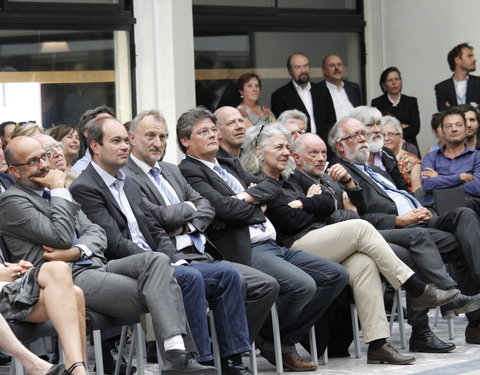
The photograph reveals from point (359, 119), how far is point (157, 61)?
8.53 ft

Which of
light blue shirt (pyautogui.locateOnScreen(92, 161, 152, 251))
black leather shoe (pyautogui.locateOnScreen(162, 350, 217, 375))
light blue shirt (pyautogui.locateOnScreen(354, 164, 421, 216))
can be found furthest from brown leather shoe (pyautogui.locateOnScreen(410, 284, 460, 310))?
black leather shoe (pyautogui.locateOnScreen(162, 350, 217, 375))

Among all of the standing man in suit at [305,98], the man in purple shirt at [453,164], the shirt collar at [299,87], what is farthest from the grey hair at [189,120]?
the shirt collar at [299,87]

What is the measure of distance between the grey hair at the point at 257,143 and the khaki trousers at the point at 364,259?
611mm

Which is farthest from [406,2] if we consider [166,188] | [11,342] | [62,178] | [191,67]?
[11,342]

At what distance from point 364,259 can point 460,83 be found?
5311 mm

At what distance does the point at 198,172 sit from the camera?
7.27m

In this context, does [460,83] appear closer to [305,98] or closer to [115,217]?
[305,98]

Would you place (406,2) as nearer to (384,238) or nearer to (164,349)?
(384,238)

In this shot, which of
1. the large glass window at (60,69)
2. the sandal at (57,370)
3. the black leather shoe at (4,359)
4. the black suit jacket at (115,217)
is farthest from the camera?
the large glass window at (60,69)

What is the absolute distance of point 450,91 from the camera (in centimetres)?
1227

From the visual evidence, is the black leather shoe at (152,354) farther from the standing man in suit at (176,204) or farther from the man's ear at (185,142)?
the man's ear at (185,142)

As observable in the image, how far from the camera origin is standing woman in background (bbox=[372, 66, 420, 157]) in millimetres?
12305

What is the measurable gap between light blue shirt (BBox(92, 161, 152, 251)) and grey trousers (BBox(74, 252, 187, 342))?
0.45m

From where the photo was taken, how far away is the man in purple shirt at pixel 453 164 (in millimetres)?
9055
